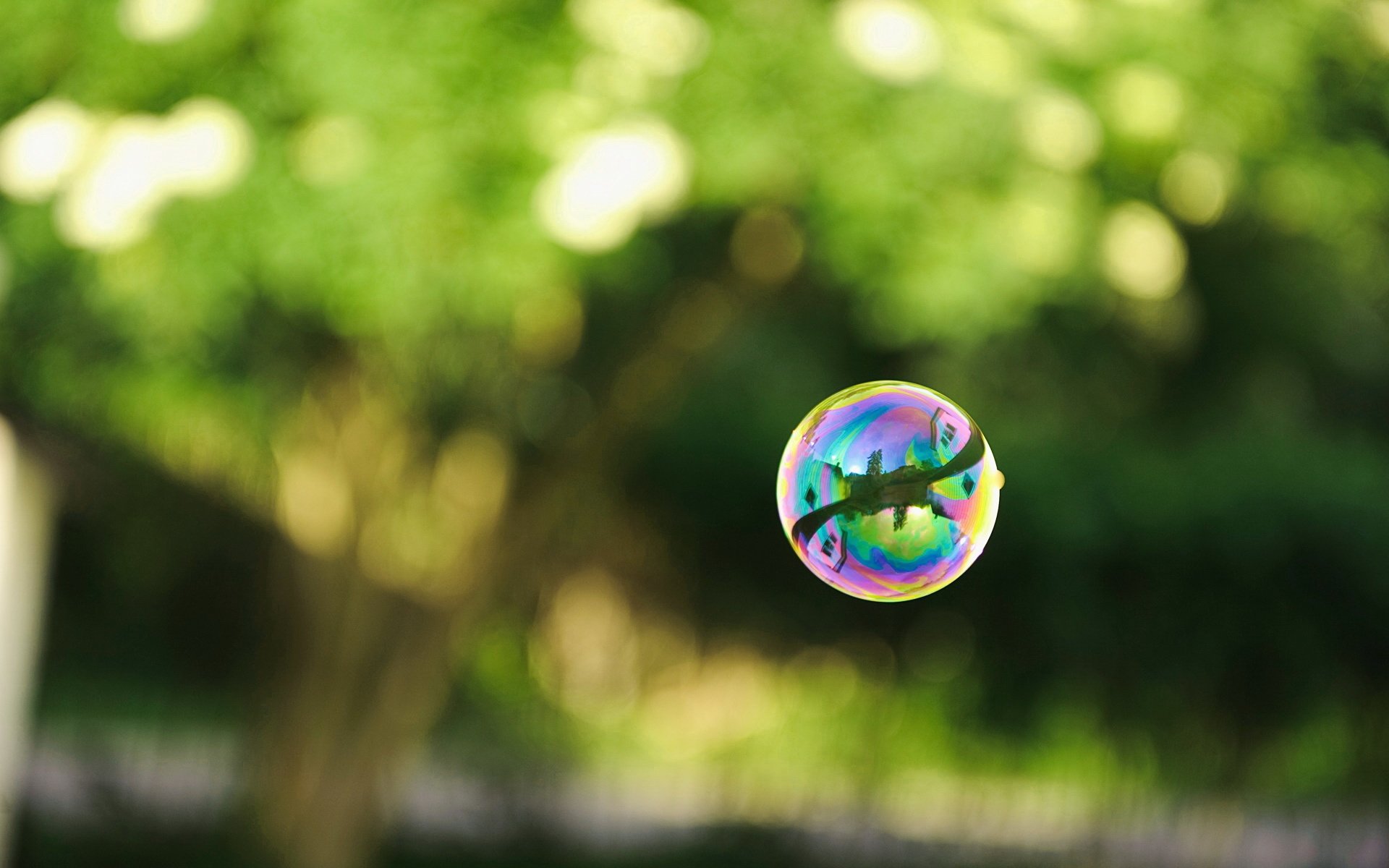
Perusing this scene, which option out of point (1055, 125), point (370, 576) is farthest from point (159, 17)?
point (370, 576)

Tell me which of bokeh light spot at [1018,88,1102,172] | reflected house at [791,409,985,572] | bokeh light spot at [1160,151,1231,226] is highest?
bokeh light spot at [1160,151,1231,226]

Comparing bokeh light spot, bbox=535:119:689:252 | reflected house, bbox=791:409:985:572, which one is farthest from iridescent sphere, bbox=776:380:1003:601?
bokeh light spot, bbox=535:119:689:252

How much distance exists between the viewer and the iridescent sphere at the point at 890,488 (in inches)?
113

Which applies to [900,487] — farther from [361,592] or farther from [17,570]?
[361,592]

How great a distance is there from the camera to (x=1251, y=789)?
1019cm

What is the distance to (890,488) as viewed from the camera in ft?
9.48

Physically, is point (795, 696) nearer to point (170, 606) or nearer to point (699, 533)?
point (699, 533)

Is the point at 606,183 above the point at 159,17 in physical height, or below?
below

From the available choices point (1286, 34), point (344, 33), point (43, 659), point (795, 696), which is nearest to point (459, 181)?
point (344, 33)

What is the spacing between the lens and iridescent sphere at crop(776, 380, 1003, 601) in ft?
9.42

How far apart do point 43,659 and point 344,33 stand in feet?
27.7

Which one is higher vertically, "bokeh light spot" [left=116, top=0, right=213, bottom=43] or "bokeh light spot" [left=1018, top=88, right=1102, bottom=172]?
"bokeh light spot" [left=1018, top=88, right=1102, bottom=172]

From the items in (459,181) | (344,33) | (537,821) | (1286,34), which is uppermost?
(1286,34)

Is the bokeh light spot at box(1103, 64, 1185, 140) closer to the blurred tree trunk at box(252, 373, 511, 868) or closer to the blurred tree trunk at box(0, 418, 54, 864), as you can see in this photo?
the blurred tree trunk at box(0, 418, 54, 864)
